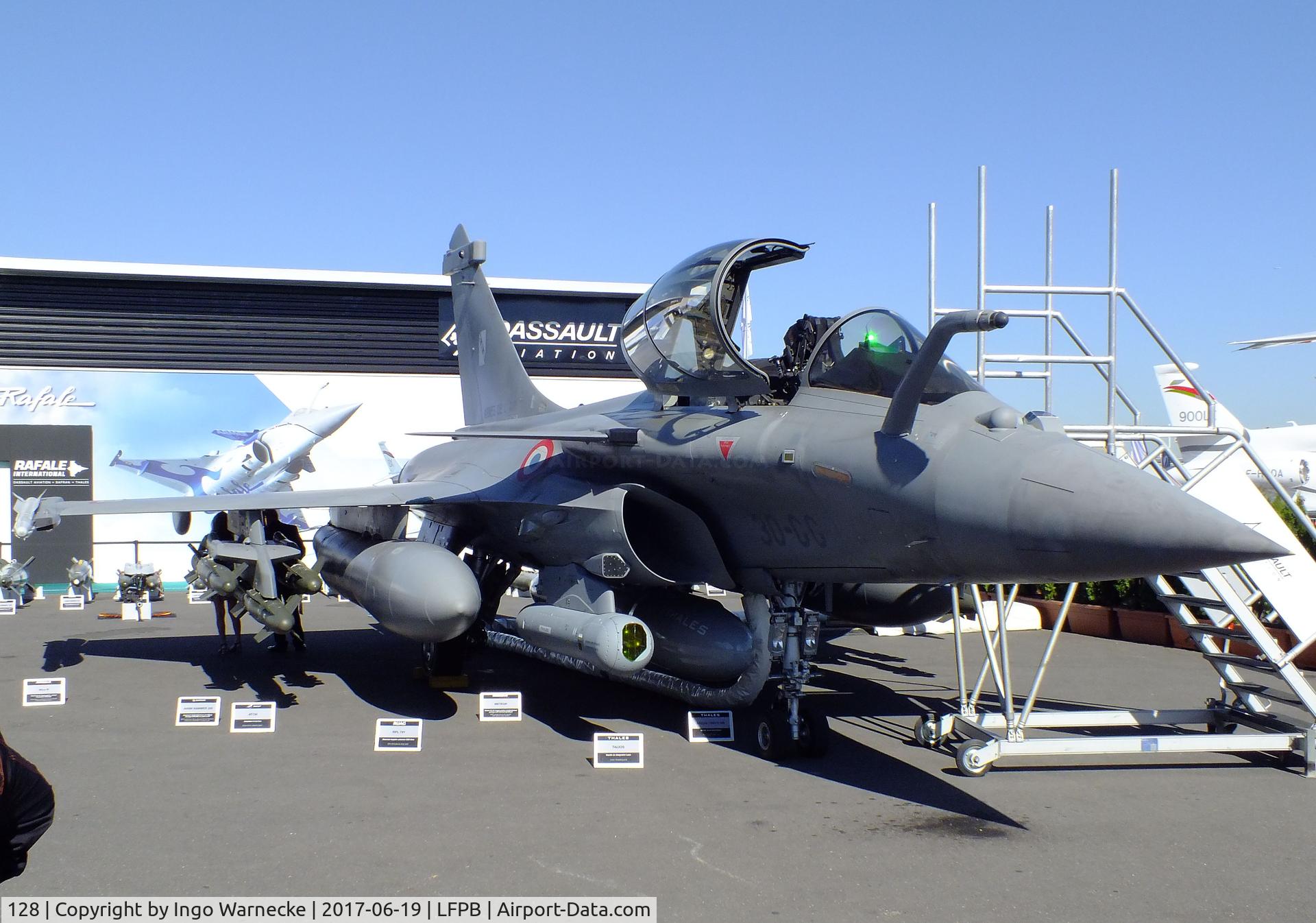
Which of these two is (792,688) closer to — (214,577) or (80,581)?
(214,577)

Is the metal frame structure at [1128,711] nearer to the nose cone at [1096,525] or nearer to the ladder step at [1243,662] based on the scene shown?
the ladder step at [1243,662]

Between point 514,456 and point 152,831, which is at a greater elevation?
point 514,456

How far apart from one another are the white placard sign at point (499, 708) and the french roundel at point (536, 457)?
1.91m

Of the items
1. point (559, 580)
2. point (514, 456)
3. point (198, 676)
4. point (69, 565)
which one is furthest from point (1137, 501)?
point (69, 565)

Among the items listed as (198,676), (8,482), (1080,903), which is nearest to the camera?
(1080,903)

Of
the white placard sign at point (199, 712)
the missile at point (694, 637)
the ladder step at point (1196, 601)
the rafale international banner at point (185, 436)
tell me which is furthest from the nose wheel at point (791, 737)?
the rafale international banner at point (185, 436)

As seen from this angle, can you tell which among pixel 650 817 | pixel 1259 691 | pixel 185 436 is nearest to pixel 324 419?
pixel 185 436

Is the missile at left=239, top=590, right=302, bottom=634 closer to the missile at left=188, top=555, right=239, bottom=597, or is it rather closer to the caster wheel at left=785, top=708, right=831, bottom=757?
the missile at left=188, top=555, right=239, bottom=597

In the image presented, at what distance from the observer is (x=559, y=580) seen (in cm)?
806

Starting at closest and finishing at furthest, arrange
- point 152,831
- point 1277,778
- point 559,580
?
point 152,831 → point 1277,778 → point 559,580

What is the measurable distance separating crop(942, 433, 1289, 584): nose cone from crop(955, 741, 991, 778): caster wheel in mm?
1701

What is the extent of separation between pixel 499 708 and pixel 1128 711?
16.3ft

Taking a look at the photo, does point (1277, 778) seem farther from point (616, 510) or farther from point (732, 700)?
point (616, 510)

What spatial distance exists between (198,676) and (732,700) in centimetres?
628
